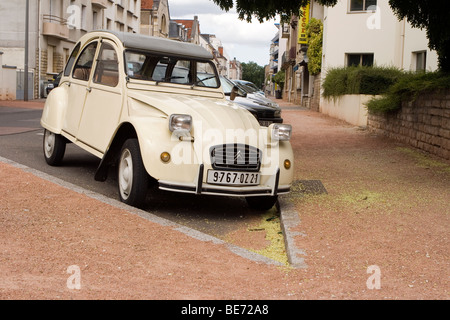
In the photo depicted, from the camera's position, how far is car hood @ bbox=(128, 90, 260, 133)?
6.30 m

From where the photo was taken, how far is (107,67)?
757 cm

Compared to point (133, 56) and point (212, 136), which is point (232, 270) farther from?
point (133, 56)


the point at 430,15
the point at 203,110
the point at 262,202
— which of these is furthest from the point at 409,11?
the point at 203,110

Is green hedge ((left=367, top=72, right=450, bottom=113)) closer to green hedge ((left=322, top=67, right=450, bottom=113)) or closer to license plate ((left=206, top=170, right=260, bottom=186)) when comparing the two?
green hedge ((left=322, top=67, right=450, bottom=113))

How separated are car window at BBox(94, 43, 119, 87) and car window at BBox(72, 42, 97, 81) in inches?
10.1

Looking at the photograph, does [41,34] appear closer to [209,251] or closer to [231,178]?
[231,178]

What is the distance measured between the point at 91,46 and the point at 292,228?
4.04m

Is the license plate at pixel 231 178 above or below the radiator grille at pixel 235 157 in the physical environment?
below

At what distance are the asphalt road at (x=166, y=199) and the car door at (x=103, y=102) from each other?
67 centimetres

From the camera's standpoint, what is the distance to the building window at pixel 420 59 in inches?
825

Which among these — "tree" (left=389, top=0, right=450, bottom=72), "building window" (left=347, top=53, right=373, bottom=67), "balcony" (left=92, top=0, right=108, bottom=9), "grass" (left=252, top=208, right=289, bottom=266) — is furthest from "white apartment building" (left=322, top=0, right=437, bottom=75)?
"balcony" (left=92, top=0, right=108, bottom=9)

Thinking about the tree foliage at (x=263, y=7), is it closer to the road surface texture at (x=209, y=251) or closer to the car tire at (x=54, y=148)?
the car tire at (x=54, y=148)

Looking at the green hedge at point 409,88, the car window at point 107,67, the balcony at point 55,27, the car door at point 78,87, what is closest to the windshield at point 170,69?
the car window at point 107,67

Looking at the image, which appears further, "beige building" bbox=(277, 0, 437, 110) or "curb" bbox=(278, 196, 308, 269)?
"beige building" bbox=(277, 0, 437, 110)
